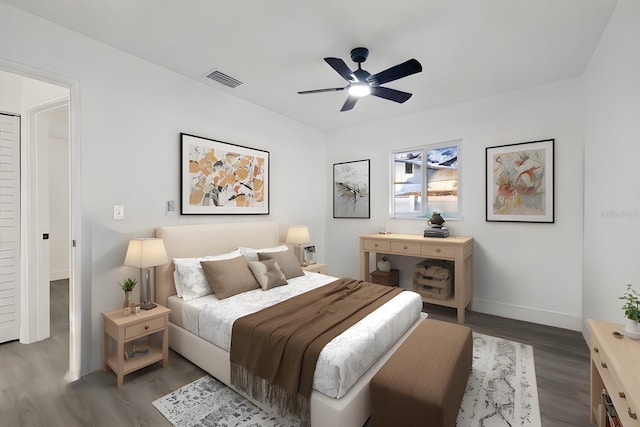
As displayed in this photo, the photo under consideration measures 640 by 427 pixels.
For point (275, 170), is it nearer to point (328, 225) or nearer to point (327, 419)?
point (328, 225)

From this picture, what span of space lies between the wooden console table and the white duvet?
0.96m

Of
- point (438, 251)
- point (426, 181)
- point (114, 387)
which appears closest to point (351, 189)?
point (426, 181)

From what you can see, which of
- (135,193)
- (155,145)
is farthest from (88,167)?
(155,145)

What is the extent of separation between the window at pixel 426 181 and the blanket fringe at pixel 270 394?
3.14 m

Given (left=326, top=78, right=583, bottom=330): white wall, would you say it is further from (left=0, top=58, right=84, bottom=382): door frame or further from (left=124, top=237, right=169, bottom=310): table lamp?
(left=0, top=58, right=84, bottom=382): door frame

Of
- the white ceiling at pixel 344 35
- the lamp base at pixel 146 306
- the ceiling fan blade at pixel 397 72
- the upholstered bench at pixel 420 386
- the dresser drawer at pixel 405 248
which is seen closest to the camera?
the upholstered bench at pixel 420 386

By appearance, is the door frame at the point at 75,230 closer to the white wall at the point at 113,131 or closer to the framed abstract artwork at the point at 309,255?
the white wall at the point at 113,131

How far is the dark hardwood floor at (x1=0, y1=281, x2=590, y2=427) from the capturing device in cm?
189

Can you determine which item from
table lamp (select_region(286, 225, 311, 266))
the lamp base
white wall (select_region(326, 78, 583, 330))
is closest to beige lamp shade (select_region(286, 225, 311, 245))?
table lamp (select_region(286, 225, 311, 266))

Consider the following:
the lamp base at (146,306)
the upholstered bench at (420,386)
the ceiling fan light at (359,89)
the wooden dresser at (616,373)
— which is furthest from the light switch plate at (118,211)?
the wooden dresser at (616,373)

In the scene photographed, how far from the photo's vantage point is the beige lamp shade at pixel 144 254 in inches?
94.7

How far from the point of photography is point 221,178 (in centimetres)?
346

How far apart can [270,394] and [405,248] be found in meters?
2.49

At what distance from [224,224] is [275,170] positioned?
1.22 metres
